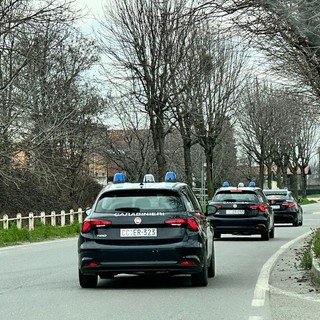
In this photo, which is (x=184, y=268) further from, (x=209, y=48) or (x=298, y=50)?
(x=209, y=48)

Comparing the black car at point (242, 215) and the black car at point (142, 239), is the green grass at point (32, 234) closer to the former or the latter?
the black car at point (242, 215)

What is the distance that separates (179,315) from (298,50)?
9686mm

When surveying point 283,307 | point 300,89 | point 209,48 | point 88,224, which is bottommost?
point 283,307

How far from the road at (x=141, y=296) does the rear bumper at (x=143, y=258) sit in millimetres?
324

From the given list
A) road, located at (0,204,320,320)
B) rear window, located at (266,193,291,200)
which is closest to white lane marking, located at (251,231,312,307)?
road, located at (0,204,320,320)

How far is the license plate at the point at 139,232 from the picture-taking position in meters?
12.6

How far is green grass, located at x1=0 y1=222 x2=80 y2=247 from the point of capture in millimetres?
26203

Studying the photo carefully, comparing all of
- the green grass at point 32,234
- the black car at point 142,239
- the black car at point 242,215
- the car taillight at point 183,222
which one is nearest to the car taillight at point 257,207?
the black car at point 242,215

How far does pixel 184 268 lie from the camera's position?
41.2 feet

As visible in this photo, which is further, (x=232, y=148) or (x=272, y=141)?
Result: (x=232, y=148)

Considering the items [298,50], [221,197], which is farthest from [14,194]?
[298,50]

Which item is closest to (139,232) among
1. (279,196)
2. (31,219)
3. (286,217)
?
(31,219)

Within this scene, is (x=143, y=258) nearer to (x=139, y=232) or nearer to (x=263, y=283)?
(x=139, y=232)

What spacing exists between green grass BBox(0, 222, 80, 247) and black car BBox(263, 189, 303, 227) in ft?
26.6
